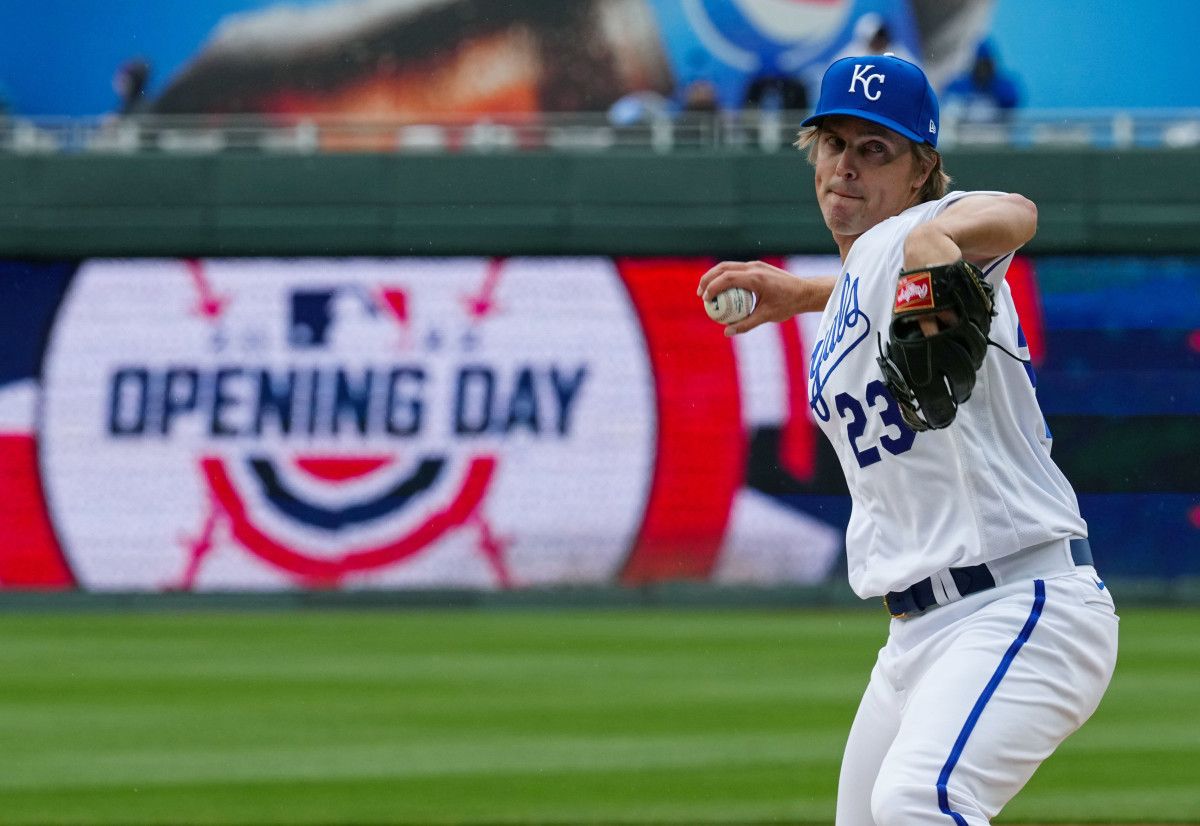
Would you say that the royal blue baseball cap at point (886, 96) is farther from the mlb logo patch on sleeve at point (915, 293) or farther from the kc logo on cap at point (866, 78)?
the mlb logo patch on sleeve at point (915, 293)

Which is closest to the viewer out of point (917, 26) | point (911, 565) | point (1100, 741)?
point (911, 565)

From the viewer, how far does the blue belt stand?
11.1ft

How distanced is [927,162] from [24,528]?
13.1 metres

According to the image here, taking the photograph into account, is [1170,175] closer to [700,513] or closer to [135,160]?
[700,513]

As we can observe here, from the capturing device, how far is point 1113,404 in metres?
15.6

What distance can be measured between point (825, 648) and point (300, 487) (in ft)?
17.5

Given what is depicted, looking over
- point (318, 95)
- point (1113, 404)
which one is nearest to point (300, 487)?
point (1113, 404)

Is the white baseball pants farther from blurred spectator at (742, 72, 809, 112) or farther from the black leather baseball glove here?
blurred spectator at (742, 72, 809, 112)

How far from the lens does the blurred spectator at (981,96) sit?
57.6ft

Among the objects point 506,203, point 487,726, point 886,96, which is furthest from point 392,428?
point 886,96

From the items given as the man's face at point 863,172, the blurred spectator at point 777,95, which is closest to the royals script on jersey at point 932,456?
the man's face at point 863,172

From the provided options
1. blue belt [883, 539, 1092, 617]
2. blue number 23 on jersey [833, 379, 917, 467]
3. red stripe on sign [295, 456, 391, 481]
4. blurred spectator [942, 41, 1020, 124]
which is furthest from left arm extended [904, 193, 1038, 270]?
blurred spectator [942, 41, 1020, 124]

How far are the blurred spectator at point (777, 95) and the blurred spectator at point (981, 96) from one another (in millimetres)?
1376

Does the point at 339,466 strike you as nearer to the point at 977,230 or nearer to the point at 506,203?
the point at 506,203
